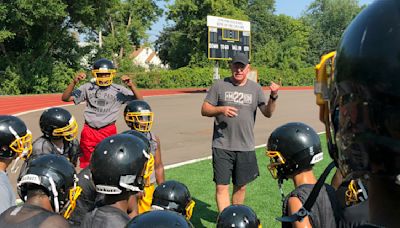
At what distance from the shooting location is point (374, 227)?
4.32 ft

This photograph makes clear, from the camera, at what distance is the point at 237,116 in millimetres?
5973

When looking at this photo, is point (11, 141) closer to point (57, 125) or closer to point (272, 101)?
point (57, 125)

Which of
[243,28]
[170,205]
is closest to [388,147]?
[170,205]

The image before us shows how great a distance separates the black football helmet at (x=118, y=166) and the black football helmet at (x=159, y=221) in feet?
4.23

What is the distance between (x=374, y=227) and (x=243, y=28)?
1244 inches

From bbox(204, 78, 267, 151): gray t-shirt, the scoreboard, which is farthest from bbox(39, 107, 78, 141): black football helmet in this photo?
the scoreboard

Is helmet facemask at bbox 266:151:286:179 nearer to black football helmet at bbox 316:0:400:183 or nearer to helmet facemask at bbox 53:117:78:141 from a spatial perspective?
black football helmet at bbox 316:0:400:183

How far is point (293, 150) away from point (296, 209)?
589mm

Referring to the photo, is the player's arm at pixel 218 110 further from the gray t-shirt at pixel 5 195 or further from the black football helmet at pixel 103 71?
the gray t-shirt at pixel 5 195

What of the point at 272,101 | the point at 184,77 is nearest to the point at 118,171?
the point at 272,101

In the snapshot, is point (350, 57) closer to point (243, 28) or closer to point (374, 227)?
point (374, 227)

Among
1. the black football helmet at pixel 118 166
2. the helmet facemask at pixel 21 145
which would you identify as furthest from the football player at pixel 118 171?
the helmet facemask at pixel 21 145

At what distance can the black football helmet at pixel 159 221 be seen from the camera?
1835 mm

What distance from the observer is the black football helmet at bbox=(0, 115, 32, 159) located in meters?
4.05
